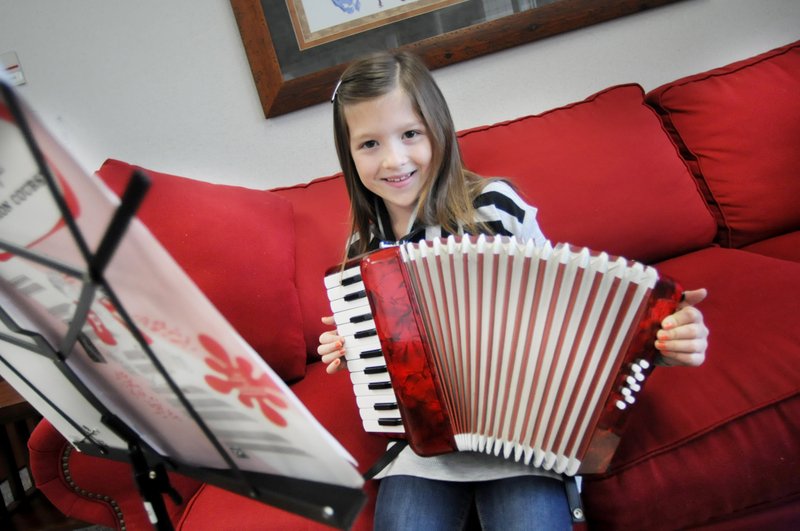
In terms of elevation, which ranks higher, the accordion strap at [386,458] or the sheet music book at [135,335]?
the sheet music book at [135,335]

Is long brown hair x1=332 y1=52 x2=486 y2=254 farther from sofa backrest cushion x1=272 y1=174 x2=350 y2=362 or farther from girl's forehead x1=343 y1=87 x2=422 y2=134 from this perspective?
sofa backrest cushion x1=272 y1=174 x2=350 y2=362

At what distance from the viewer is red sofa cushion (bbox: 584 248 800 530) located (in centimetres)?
70

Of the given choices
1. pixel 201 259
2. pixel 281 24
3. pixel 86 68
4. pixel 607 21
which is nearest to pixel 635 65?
pixel 607 21

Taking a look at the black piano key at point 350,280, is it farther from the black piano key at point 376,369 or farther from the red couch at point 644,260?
the red couch at point 644,260

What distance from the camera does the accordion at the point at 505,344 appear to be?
2.08ft

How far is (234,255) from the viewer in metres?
1.04

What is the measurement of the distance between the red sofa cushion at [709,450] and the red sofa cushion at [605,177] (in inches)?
16.5

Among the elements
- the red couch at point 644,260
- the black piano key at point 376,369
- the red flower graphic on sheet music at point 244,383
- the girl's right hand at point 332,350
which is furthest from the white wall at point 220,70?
the red flower graphic on sheet music at point 244,383

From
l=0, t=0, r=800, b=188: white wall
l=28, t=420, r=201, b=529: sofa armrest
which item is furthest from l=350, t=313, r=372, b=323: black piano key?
l=0, t=0, r=800, b=188: white wall

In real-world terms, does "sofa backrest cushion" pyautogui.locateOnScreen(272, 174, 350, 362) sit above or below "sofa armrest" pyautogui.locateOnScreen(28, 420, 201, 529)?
above

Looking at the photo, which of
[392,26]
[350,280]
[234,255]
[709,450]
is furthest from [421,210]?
[392,26]

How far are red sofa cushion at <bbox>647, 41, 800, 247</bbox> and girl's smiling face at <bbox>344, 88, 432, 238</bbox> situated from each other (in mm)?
699

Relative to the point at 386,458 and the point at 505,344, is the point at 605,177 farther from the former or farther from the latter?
the point at 386,458

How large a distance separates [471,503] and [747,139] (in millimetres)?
973
